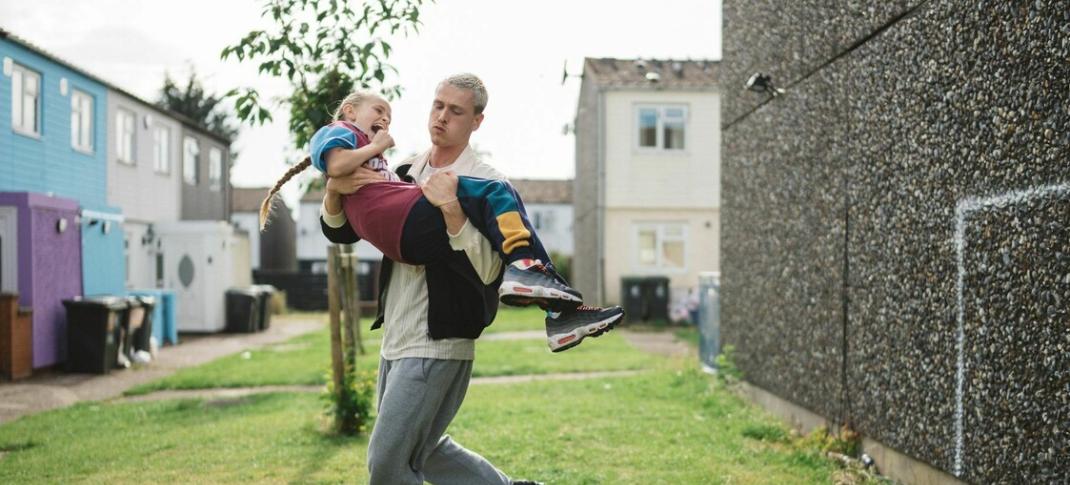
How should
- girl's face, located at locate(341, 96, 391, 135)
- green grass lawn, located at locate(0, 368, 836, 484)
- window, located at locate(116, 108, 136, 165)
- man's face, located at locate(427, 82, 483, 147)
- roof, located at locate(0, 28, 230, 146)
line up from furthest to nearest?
window, located at locate(116, 108, 136, 165)
roof, located at locate(0, 28, 230, 146)
green grass lawn, located at locate(0, 368, 836, 484)
girl's face, located at locate(341, 96, 391, 135)
man's face, located at locate(427, 82, 483, 147)

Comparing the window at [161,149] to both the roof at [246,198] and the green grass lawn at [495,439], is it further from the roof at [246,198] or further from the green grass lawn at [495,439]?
the roof at [246,198]

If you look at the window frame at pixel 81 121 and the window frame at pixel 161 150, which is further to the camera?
the window frame at pixel 161 150

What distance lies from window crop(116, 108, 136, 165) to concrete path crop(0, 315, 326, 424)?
3.96m

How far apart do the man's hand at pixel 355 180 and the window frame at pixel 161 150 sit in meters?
20.4

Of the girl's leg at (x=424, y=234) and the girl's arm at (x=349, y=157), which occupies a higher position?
the girl's arm at (x=349, y=157)

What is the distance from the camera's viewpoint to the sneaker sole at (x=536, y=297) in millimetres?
3541

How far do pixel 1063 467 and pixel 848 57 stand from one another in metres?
3.32

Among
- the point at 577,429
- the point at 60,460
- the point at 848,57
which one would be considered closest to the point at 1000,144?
the point at 848,57

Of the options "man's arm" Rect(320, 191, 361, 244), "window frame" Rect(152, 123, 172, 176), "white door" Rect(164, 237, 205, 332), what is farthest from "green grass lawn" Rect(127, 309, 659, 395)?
"man's arm" Rect(320, 191, 361, 244)

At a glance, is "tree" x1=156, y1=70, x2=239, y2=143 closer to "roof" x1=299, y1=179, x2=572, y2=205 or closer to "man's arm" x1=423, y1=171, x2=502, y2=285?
"roof" x1=299, y1=179, x2=572, y2=205

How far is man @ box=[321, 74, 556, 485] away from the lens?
3773 millimetres

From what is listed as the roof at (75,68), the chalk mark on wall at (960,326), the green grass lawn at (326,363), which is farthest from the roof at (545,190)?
the chalk mark on wall at (960,326)

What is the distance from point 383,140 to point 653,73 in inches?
929

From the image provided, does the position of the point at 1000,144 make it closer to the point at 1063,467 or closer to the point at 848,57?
the point at 1063,467
